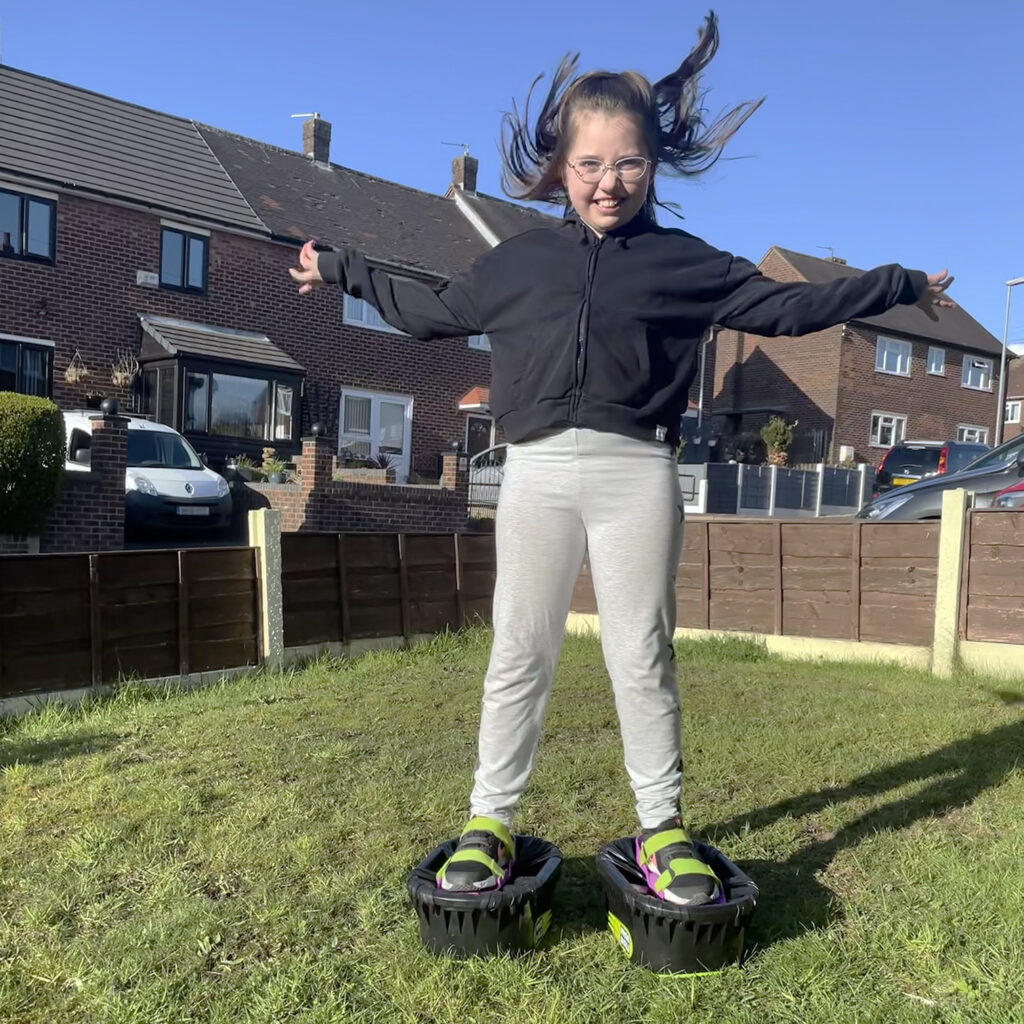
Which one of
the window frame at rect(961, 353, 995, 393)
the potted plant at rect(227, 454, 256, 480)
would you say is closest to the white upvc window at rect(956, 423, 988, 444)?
the window frame at rect(961, 353, 995, 393)

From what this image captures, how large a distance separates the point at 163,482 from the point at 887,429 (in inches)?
1004

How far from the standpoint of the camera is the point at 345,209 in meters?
22.0

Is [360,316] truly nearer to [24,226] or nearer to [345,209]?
[345,209]

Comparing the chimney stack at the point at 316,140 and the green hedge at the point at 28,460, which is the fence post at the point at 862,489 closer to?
the chimney stack at the point at 316,140

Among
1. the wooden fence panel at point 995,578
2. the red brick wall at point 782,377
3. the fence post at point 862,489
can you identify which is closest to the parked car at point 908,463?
the fence post at point 862,489

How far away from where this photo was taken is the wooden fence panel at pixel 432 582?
7.85m

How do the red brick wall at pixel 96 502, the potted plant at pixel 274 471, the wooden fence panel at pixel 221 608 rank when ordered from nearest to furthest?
the wooden fence panel at pixel 221 608, the red brick wall at pixel 96 502, the potted plant at pixel 274 471

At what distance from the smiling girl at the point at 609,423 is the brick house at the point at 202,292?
13786 millimetres

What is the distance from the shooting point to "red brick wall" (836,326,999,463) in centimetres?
2939

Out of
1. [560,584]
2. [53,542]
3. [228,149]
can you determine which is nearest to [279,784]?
[560,584]

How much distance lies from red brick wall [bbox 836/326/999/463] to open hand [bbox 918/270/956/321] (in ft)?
91.9

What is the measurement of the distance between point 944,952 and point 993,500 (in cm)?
700

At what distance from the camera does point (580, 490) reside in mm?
2482

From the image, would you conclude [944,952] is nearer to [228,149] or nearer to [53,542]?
[53,542]
